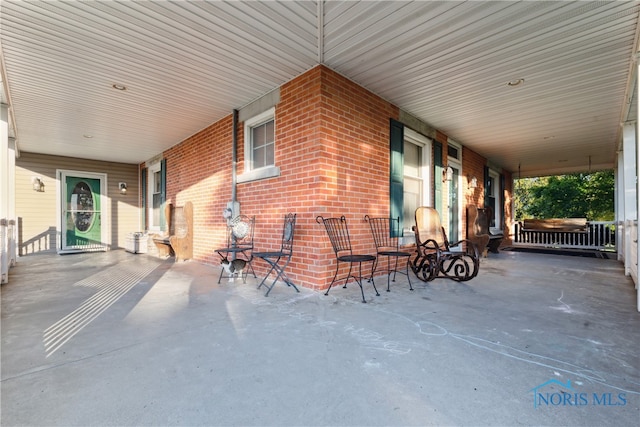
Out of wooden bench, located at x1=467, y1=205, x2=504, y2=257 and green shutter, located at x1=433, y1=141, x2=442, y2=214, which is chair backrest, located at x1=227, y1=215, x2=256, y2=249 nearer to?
green shutter, located at x1=433, y1=141, x2=442, y2=214

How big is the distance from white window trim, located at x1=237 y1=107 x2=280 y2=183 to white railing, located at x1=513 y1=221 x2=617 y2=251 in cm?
976

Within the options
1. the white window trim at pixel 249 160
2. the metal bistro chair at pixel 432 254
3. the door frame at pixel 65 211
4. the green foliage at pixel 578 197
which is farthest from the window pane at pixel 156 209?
the green foliage at pixel 578 197

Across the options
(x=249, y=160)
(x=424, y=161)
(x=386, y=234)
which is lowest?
(x=386, y=234)

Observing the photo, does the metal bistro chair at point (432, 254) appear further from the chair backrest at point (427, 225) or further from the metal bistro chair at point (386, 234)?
the metal bistro chair at point (386, 234)

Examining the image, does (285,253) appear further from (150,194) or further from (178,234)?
(150,194)

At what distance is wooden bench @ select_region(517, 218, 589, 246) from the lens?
28.8 feet

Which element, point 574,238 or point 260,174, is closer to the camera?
point 260,174

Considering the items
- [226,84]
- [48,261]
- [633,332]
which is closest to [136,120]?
[226,84]

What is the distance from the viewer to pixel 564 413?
1298 millimetres

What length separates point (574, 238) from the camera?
935 centimetres

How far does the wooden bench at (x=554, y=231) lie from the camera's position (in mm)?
8791

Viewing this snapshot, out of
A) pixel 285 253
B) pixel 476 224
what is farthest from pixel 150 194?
pixel 476 224

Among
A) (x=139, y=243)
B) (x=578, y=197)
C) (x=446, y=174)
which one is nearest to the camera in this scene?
(x=446, y=174)

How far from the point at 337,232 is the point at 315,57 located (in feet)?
6.88
